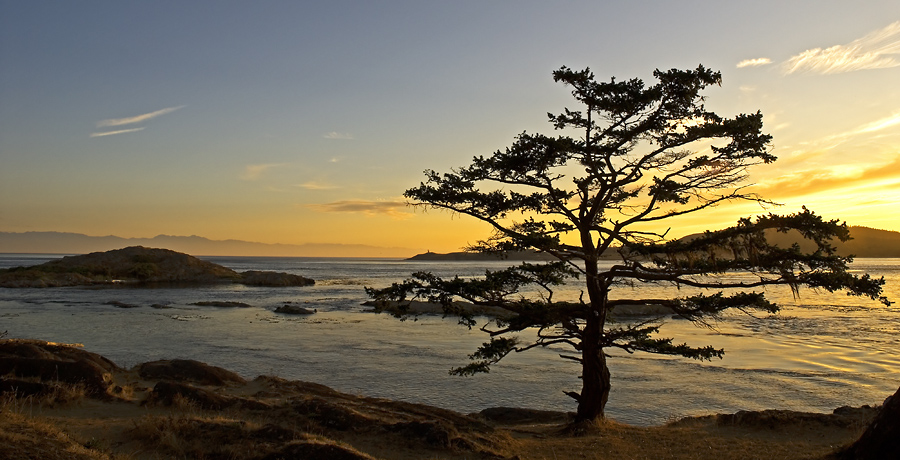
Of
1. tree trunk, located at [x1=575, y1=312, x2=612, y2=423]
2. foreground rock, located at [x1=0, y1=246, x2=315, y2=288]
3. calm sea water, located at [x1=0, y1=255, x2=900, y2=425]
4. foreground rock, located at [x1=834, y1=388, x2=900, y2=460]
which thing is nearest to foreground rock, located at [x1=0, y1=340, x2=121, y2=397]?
calm sea water, located at [x1=0, y1=255, x2=900, y2=425]

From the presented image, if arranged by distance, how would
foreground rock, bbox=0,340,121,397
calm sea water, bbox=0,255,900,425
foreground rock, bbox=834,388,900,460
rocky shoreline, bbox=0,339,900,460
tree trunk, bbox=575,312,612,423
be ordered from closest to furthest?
foreground rock, bbox=834,388,900,460 → rocky shoreline, bbox=0,339,900,460 → foreground rock, bbox=0,340,121,397 → tree trunk, bbox=575,312,612,423 → calm sea water, bbox=0,255,900,425

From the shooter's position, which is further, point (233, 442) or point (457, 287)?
point (457, 287)

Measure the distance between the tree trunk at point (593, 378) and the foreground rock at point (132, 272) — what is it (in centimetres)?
7197

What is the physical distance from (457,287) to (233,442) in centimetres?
559

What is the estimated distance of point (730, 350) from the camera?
1089 inches

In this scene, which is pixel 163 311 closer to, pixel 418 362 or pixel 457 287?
pixel 418 362

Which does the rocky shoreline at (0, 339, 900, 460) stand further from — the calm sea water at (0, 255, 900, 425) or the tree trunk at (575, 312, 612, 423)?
the calm sea water at (0, 255, 900, 425)

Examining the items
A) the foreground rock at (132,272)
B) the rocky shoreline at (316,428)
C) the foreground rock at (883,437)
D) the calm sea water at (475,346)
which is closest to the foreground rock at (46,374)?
the rocky shoreline at (316,428)

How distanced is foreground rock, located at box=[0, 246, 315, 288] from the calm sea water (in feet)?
89.8

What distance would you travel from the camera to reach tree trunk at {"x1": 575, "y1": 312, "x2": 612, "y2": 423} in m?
13.6

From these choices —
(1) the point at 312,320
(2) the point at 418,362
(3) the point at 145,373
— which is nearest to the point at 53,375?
(3) the point at 145,373

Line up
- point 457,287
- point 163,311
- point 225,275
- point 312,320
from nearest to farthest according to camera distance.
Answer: point 457,287 < point 312,320 < point 163,311 < point 225,275

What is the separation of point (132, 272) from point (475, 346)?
69645mm

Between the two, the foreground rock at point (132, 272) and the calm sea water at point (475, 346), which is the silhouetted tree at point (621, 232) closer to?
the calm sea water at point (475, 346)
